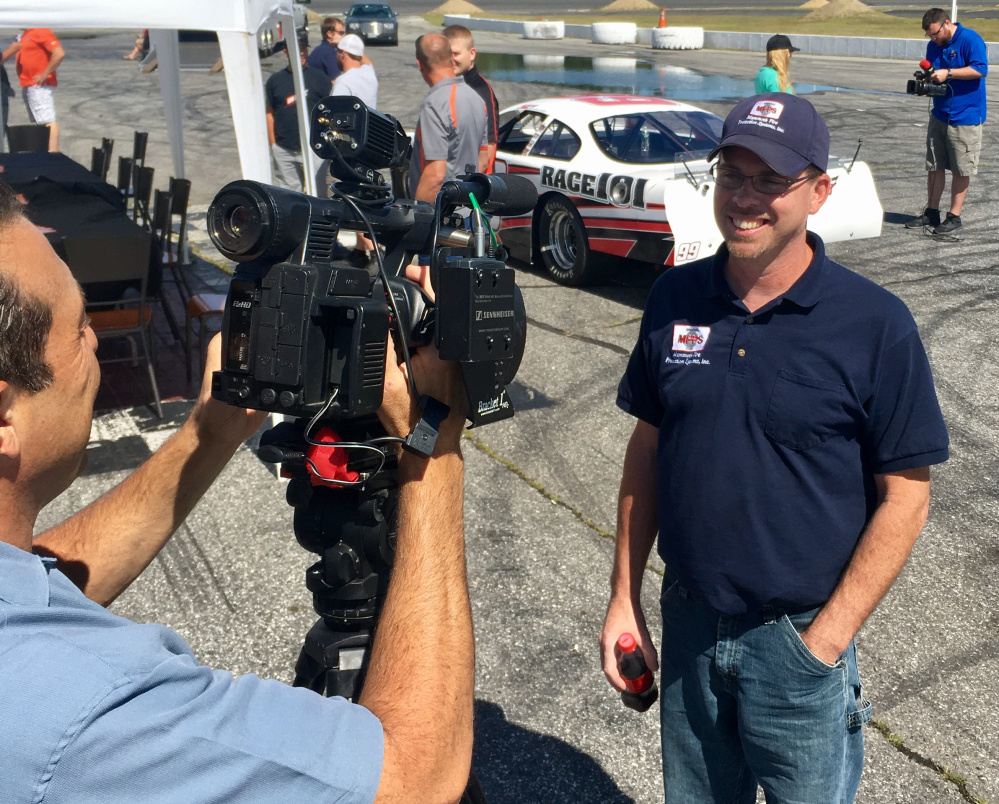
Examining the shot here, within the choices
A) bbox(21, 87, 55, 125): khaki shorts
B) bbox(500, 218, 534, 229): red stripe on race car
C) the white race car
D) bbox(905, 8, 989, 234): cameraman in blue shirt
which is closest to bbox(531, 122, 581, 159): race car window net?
the white race car

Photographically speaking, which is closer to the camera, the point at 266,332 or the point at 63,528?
the point at 266,332

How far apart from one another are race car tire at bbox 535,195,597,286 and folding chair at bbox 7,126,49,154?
6908 mm

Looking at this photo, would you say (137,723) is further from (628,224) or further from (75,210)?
(75,210)

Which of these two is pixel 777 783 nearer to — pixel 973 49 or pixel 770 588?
pixel 770 588

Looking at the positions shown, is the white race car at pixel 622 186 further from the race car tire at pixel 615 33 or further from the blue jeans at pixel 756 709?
the race car tire at pixel 615 33

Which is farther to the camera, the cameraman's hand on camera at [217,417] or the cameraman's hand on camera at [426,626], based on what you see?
the cameraman's hand on camera at [217,417]

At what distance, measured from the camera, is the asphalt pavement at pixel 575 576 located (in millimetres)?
3068

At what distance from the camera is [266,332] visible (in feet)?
4.76

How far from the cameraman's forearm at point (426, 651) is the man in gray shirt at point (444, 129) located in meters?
4.67

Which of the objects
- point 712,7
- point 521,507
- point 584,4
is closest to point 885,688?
point 521,507

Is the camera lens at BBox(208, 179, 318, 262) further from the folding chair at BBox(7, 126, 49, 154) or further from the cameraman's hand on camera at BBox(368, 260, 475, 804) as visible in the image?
the folding chair at BBox(7, 126, 49, 154)

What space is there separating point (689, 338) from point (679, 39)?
102ft

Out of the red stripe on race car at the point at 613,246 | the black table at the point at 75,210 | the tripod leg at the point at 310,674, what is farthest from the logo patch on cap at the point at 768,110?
the red stripe on race car at the point at 613,246

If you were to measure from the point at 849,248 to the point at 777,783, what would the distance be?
778 cm
